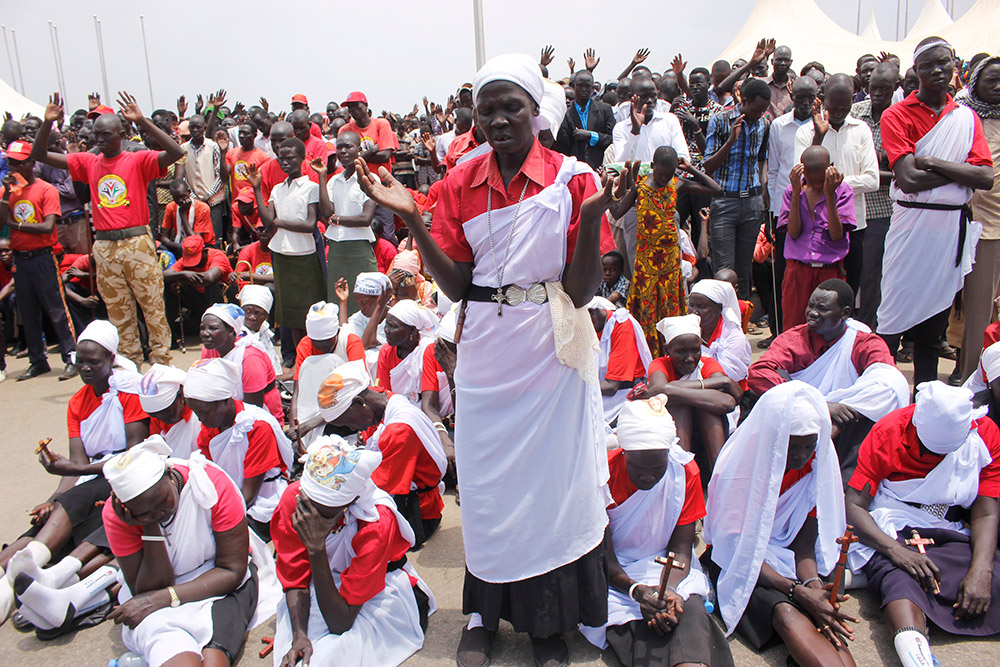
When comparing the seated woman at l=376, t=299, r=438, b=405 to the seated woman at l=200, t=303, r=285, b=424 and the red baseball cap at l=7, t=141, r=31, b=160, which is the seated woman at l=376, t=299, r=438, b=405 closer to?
the seated woman at l=200, t=303, r=285, b=424

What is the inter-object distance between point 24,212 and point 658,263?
6.34m

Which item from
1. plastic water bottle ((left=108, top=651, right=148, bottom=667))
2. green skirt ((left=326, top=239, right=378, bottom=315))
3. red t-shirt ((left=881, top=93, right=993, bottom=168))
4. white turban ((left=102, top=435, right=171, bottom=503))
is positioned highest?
red t-shirt ((left=881, top=93, right=993, bottom=168))

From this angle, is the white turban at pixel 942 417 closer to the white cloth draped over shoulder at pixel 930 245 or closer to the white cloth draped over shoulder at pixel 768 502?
the white cloth draped over shoulder at pixel 768 502

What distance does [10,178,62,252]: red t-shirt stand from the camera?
7.30 metres

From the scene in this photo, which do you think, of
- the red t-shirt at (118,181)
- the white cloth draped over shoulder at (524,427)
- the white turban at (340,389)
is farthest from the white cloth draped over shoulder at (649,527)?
the red t-shirt at (118,181)

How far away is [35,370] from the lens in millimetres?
7855

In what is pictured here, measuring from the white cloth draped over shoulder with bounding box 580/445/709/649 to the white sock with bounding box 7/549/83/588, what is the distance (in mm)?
2556

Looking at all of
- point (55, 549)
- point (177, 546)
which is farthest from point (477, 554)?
point (55, 549)

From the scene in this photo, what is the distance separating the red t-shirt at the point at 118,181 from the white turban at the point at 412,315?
3.00m

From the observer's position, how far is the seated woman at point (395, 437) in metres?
3.84

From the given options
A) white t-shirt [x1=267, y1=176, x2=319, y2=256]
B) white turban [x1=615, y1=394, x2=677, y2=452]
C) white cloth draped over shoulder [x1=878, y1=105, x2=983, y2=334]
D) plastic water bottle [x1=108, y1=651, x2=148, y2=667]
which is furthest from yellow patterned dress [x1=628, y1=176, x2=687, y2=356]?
plastic water bottle [x1=108, y1=651, x2=148, y2=667]

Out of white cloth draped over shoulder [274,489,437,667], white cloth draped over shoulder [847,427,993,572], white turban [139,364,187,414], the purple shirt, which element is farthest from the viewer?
the purple shirt

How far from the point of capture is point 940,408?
10.4 feet

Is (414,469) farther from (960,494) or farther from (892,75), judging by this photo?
(892,75)
